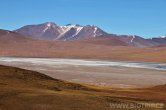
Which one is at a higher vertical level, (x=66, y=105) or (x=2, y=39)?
(x=2, y=39)

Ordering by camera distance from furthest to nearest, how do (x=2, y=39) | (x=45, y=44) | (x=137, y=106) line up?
(x=2, y=39) → (x=45, y=44) → (x=137, y=106)

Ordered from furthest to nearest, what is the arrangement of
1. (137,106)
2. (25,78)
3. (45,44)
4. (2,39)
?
(2,39) < (45,44) < (25,78) < (137,106)

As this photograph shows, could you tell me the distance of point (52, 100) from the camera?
37.4 feet

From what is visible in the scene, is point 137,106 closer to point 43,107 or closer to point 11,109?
point 43,107

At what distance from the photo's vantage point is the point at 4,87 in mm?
12648

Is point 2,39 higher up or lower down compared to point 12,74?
higher up

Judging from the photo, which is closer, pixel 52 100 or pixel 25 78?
pixel 52 100

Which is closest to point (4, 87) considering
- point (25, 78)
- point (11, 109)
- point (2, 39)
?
point (11, 109)

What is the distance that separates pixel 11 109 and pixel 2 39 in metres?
182

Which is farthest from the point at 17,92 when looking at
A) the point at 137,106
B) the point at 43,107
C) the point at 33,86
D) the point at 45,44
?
the point at 45,44

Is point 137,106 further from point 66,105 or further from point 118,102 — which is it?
point 66,105

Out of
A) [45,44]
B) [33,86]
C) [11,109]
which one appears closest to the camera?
[11,109]

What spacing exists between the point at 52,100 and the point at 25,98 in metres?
0.82

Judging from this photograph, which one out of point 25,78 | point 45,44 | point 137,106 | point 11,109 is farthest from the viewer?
point 45,44
